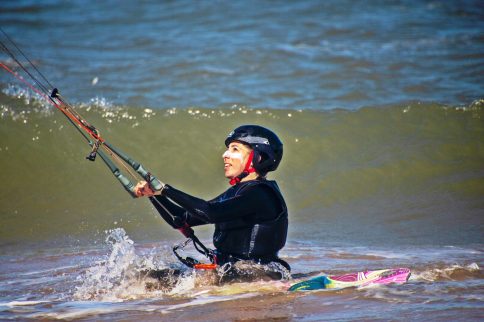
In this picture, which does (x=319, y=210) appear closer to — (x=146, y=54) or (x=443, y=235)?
(x=443, y=235)

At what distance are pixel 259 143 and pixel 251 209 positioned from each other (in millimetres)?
494

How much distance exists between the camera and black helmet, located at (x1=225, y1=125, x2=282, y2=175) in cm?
593

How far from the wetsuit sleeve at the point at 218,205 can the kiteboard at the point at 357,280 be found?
665mm

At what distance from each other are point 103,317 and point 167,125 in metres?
7.52

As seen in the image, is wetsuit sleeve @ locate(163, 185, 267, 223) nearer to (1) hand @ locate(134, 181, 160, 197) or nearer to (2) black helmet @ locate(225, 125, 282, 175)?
(1) hand @ locate(134, 181, 160, 197)

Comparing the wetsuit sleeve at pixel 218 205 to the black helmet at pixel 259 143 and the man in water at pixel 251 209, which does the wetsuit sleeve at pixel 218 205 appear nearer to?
the man in water at pixel 251 209

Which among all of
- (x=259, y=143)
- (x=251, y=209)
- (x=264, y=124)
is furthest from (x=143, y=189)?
(x=264, y=124)

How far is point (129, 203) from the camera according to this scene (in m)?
10.6

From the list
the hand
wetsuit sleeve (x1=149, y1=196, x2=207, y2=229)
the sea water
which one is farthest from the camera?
the sea water

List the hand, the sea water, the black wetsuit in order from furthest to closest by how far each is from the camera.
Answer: the sea water
the black wetsuit
the hand

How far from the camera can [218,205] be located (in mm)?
5621

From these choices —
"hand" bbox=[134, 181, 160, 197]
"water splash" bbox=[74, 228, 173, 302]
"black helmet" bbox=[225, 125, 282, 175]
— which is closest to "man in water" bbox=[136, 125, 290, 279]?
"black helmet" bbox=[225, 125, 282, 175]

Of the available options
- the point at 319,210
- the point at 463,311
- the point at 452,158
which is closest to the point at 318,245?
the point at 319,210

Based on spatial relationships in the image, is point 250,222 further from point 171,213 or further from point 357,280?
point 357,280
